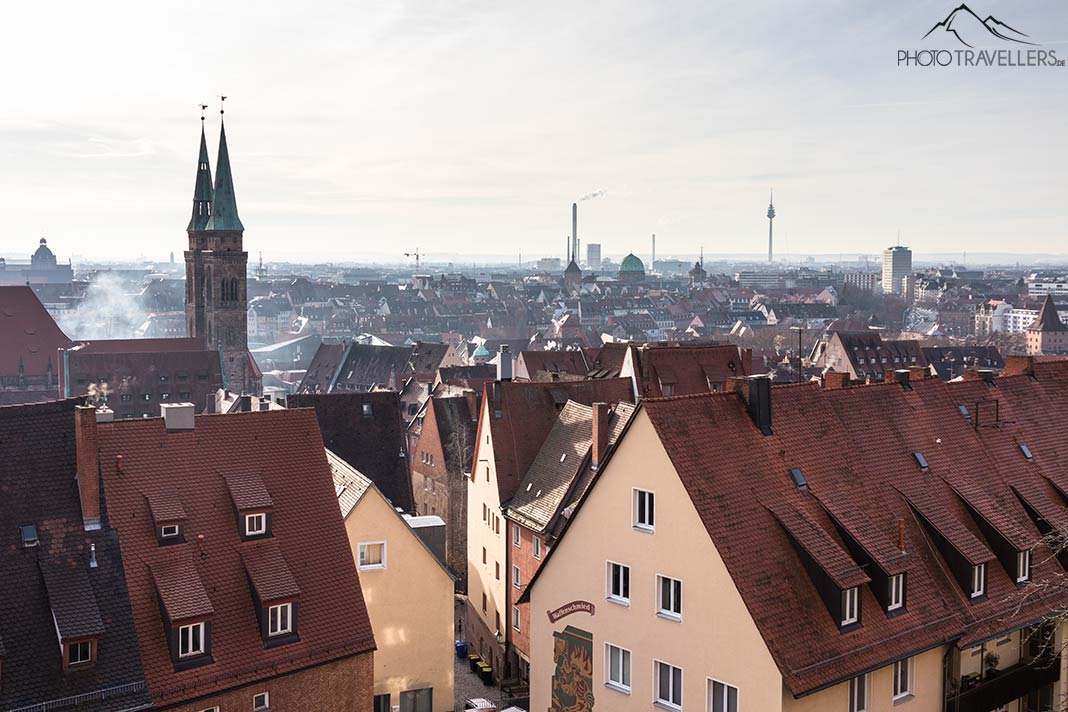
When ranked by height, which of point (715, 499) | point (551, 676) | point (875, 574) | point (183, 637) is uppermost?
point (715, 499)

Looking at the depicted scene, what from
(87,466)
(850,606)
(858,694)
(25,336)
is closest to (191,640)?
(87,466)

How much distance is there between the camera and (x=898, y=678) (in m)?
23.2

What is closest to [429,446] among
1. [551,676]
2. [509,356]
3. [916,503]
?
[509,356]

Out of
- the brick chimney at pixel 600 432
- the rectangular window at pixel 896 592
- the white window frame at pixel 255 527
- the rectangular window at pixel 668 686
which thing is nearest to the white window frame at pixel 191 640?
the white window frame at pixel 255 527

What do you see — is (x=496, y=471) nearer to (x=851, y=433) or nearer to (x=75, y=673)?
(x=851, y=433)

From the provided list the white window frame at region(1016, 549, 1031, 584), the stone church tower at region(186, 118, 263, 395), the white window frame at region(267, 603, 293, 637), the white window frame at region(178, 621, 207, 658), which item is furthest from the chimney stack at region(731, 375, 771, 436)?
the stone church tower at region(186, 118, 263, 395)

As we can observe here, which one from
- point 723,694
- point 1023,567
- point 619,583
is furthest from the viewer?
point 1023,567

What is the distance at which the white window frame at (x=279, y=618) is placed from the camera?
25781 mm

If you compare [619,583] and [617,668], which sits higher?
[619,583]

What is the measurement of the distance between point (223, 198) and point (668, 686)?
10144 cm

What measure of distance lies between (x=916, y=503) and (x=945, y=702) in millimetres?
4515

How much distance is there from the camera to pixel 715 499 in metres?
23.1

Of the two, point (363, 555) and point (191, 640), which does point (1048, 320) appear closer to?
point (363, 555)

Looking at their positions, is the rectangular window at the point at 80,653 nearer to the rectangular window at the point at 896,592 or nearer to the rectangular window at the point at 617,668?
the rectangular window at the point at 617,668
